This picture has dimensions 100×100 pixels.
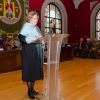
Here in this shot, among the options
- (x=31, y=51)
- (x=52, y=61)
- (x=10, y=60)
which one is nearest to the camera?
(x=52, y=61)

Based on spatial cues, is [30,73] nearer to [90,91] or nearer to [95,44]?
[90,91]

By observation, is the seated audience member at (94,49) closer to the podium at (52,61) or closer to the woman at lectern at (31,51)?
the woman at lectern at (31,51)

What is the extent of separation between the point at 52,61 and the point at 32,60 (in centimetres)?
44

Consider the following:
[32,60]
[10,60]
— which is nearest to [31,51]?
[32,60]

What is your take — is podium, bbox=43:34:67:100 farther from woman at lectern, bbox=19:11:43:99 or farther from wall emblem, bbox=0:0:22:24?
wall emblem, bbox=0:0:22:24

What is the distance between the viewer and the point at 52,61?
2566mm

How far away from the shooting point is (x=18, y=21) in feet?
26.3

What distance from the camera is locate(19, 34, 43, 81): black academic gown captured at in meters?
2.86

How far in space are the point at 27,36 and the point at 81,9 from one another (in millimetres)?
9311

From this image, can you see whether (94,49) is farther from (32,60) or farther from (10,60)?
(32,60)

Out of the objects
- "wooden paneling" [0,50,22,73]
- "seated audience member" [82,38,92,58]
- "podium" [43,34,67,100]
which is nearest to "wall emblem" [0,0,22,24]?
"wooden paneling" [0,50,22,73]

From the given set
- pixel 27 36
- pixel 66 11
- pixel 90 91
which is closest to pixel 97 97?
pixel 90 91

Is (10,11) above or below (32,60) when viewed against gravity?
above

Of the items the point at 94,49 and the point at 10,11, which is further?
the point at 94,49
